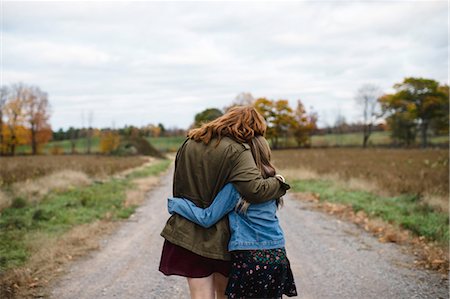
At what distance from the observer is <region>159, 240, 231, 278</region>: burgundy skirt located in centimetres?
304

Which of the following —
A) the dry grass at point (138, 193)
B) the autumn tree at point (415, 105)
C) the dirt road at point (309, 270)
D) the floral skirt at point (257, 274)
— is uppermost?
the autumn tree at point (415, 105)

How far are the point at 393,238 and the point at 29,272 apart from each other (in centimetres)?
613

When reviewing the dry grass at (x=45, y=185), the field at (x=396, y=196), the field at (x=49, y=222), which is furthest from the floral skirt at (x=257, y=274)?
the dry grass at (x=45, y=185)

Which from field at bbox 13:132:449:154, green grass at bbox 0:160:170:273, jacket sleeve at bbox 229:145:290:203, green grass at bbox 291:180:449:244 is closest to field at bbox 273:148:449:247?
green grass at bbox 291:180:449:244

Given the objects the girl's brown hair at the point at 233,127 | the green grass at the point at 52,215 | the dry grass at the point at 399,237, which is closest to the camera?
the girl's brown hair at the point at 233,127

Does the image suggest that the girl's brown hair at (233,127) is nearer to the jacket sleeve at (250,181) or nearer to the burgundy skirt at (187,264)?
the jacket sleeve at (250,181)

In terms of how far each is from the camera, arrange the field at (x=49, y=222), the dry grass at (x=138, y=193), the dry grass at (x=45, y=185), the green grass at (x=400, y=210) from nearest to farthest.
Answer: the field at (x=49, y=222)
the green grass at (x=400, y=210)
the dry grass at (x=45, y=185)
the dry grass at (x=138, y=193)

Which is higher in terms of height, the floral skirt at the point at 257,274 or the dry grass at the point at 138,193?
the floral skirt at the point at 257,274

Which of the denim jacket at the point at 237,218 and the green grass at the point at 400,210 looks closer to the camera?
the denim jacket at the point at 237,218

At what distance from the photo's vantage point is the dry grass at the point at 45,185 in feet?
39.9

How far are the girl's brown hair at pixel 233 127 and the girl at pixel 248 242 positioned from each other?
37cm

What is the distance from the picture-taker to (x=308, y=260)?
6570mm

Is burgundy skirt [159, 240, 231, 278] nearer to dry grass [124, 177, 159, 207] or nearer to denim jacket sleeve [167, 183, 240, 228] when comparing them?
denim jacket sleeve [167, 183, 240, 228]

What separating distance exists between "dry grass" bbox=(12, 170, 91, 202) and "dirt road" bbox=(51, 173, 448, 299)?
474 centimetres
